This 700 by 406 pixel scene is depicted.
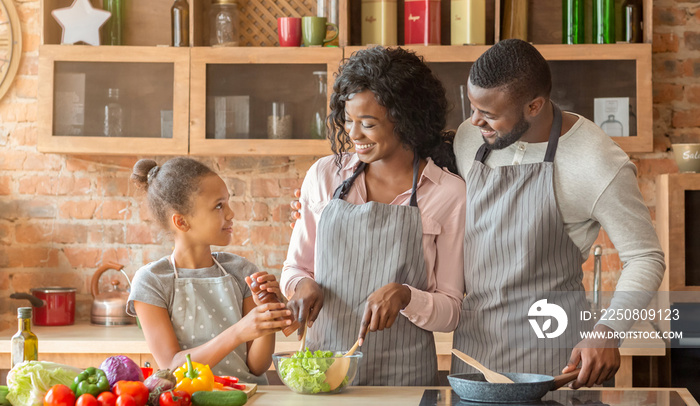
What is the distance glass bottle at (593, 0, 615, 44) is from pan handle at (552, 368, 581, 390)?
179 cm

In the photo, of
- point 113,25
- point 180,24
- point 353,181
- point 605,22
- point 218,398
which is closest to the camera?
point 218,398

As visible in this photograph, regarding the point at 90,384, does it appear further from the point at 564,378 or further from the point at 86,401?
the point at 564,378

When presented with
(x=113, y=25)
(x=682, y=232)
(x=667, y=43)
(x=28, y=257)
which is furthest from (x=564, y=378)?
(x=28, y=257)

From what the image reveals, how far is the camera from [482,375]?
1611 millimetres

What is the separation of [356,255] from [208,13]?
5.88 feet

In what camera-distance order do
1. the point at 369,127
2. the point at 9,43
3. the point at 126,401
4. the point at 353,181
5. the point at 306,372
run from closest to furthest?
the point at 126,401 → the point at 306,372 → the point at 369,127 → the point at 353,181 → the point at 9,43

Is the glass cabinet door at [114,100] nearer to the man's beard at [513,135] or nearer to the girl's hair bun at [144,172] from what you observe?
the girl's hair bun at [144,172]

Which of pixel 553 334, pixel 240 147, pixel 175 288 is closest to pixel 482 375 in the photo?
pixel 553 334

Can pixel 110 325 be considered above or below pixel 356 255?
below

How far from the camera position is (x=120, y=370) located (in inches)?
57.2

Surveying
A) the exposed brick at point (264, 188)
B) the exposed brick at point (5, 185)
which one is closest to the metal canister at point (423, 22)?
the exposed brick at point (264, 188)

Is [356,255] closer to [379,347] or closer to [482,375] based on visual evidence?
[379,347]

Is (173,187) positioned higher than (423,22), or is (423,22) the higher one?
(423,22)

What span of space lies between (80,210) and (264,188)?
0.80m
